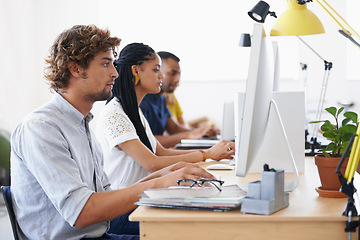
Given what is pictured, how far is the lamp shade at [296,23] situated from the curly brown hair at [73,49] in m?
0.92

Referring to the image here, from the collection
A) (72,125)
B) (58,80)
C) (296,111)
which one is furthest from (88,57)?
(296,111)

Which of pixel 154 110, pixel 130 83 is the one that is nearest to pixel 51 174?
pixel 130 83

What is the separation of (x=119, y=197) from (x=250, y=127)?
0.52 m

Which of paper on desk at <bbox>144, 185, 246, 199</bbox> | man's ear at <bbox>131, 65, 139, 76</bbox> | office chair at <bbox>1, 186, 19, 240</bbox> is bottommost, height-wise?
office chair at <bbox>1, 186, 19, 240</bbox>

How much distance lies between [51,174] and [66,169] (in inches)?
2.0

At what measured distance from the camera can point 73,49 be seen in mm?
1830

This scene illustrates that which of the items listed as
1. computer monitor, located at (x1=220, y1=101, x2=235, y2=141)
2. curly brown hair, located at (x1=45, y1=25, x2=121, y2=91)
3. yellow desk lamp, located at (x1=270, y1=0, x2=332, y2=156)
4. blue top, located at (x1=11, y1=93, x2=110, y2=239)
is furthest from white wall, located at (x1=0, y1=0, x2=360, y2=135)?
blue top, located at (x1=11, y1=93, x2=110, y2=239)

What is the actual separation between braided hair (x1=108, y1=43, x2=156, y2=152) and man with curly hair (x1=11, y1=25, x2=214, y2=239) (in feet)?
1.92

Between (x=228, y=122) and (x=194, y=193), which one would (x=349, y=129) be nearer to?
(x=194, y=193)

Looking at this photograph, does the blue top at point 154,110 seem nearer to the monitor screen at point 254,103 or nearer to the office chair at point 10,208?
the office chair at point 10,208

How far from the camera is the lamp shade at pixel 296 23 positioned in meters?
2.43

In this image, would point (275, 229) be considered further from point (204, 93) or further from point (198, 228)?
point (204, 93)

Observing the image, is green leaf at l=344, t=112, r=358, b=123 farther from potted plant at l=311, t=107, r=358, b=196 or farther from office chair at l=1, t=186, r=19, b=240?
office chair at l=1, t=186, r=19, b=240

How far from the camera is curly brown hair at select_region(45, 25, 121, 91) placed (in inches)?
72.1
